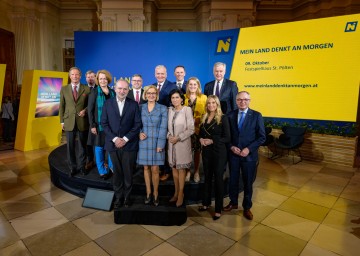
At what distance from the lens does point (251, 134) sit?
306 centimetres

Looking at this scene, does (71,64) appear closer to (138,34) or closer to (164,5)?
(164,5)

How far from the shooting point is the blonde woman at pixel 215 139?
2.97m

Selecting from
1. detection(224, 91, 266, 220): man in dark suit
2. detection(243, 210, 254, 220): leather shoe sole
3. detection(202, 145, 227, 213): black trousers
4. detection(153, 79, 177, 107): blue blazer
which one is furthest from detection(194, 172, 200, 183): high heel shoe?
detection(153, 79, 177, 107): blue blazer

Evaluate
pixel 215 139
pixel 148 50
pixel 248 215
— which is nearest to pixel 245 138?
pixel 215 139

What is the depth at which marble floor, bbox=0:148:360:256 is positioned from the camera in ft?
8.59

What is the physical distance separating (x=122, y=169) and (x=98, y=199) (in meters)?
0.69

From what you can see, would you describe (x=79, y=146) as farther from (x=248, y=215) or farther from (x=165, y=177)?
(x=248, y=215)

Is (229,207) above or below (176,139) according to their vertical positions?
below

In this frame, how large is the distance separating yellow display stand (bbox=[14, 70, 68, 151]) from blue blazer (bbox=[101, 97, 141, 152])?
4.40 meters

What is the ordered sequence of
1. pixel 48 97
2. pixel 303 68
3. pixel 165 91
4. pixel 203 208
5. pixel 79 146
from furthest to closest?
pixel 48 97 < pixel 303 68 < pixel 79 146 < pixel 165 91 < pixel 203 208

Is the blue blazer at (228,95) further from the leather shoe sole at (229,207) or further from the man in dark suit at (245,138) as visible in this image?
the leather shoe sole at (229,207)

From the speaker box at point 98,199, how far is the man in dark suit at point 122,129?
1.50 feet

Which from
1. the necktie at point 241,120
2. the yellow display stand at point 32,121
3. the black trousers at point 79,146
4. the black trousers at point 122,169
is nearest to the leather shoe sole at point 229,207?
the necktie at point 241,120

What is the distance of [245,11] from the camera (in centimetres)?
991
